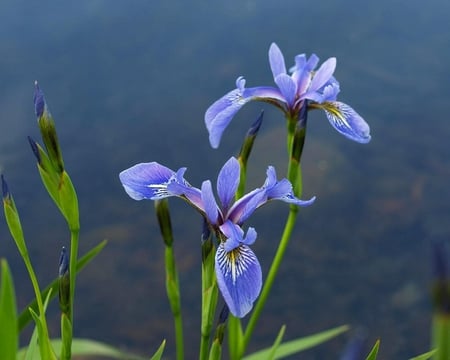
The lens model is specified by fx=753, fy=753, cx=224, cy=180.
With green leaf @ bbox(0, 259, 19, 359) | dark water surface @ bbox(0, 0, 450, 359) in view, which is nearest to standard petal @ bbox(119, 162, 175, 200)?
green leaf @ bbox(0, 259, 19, 359)

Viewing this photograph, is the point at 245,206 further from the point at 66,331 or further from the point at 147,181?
the point at 66,331

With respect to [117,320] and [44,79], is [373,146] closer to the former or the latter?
[117,320]

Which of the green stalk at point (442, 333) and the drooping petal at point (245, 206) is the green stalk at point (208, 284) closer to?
the drooping petal at point (245, 206)

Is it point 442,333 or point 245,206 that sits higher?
point 442,333

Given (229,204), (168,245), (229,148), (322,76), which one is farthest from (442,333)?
(229,148)

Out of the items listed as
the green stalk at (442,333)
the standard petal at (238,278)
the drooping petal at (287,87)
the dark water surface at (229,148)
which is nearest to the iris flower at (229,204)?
the standard petal at (238,278)

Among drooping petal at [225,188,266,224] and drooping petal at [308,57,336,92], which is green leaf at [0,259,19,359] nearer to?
drooping petal at [225,188,266,224]

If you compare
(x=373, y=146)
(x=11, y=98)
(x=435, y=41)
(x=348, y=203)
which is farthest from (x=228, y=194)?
(x=435, y=41)
